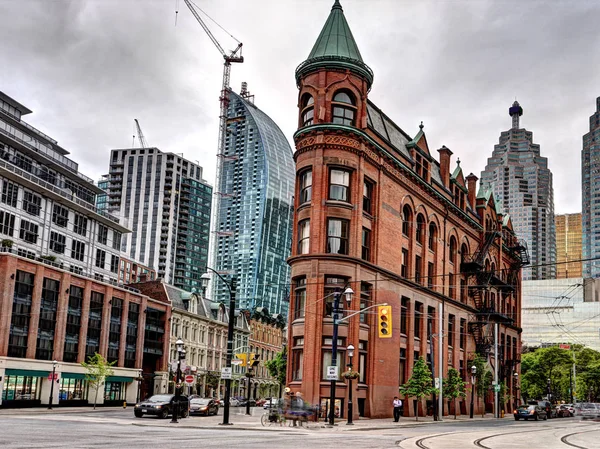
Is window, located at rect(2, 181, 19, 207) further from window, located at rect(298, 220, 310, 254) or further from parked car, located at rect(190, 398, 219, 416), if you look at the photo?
window, located at rect(298, 220, 310, 254)

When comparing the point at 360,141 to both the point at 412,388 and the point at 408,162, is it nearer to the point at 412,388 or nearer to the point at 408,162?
the point at 408,162

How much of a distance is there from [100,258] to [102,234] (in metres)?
3.23

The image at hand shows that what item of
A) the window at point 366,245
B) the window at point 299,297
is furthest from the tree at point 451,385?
the window at point 299,297

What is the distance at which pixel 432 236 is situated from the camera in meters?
62.5

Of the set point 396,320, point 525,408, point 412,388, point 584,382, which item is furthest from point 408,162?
point 584,382

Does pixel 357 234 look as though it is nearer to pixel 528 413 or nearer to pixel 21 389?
pixel 528 413

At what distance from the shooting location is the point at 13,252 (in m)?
64.7

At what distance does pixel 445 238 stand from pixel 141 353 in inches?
1508

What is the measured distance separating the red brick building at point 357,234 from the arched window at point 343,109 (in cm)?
7

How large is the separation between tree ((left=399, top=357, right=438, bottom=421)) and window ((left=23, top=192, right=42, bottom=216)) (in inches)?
1803

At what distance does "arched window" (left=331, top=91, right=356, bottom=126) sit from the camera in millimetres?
49469

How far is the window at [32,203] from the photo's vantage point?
247 ft

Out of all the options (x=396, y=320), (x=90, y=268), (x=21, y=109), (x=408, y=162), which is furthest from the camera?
(x=21, y=109)

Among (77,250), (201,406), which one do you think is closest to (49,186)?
(77,250)
